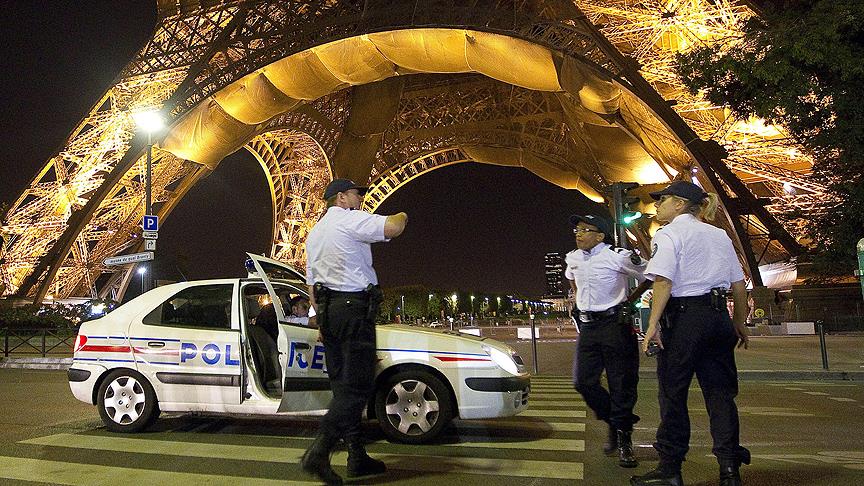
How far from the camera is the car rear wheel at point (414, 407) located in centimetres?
536

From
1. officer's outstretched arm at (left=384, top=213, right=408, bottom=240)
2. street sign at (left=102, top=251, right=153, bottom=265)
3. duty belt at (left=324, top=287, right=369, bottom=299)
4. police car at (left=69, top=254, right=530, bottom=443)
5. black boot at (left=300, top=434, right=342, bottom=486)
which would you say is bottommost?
black boot at (left=300, top=434, right=342, bottom=486)

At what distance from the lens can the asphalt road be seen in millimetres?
4262

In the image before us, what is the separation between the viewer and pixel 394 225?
4121 millimetres

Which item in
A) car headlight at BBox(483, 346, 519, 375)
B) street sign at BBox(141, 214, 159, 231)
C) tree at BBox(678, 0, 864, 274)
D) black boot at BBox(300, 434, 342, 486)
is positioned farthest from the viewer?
street sign at BBox(141, 214, 159, 231)

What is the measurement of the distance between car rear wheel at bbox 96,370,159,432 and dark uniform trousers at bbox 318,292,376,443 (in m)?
2.72

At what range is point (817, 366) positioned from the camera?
12039 millimetres

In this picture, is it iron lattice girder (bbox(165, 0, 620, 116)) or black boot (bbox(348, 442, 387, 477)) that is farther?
iron lattice girder (bbox(165, 0, 620, 116))

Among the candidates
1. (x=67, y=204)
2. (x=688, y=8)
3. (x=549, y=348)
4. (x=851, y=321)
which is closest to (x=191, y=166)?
(x=67, y=204)

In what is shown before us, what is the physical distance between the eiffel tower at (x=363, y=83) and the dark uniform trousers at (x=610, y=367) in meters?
13.4

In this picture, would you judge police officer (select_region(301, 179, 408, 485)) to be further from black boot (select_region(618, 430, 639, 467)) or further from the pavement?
the pavement

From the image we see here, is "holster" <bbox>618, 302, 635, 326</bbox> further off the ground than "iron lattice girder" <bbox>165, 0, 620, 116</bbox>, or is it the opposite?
"iron lattice girder" <bbox>165, 0, 620, 116</bbox>

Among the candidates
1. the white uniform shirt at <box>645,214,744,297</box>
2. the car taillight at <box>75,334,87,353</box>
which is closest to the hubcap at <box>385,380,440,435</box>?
the white uniform shirt at <box>645,214,744,297</box>

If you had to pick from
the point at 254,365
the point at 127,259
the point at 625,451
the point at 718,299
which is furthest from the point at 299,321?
the point at 127,259

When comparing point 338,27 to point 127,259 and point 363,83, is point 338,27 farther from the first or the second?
point 127,259
